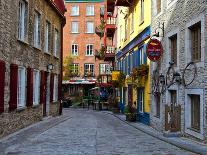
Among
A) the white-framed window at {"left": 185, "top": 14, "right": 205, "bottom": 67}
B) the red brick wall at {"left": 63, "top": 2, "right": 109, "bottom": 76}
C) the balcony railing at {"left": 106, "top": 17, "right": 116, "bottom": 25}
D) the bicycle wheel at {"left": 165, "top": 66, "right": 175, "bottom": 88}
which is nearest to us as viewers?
the white-framed window at {"left": 185, "top": 14, "right": 205, "bottom": 67}

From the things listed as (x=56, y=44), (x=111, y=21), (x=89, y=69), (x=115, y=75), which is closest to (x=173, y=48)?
(x=56, y=44)

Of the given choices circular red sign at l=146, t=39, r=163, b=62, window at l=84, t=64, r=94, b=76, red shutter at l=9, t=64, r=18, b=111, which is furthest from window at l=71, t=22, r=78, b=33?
red shutter at l=9, t=64, r=18, b=111

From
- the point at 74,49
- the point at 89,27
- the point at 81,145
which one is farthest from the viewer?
the point at 89,27

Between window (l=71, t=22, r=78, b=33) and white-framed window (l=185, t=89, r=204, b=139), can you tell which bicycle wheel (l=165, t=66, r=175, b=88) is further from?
window (l=71, t=22, r=78, b=33)

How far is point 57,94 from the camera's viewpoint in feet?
85.4

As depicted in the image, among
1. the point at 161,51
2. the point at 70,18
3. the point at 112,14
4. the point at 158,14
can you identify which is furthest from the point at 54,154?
the point at 70,18

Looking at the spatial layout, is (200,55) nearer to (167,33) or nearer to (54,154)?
(167,33)

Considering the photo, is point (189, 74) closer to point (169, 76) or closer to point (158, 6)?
point (169, 76)

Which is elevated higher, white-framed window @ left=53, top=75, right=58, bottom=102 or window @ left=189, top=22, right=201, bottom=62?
window @ left=189, top=22, right=201, bottom=62

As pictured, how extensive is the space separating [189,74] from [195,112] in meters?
1.18

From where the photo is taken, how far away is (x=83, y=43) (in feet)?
193

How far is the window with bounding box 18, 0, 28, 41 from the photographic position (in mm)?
16328

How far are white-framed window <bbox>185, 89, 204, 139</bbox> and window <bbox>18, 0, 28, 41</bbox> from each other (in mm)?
6795

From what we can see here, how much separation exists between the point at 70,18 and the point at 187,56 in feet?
157
